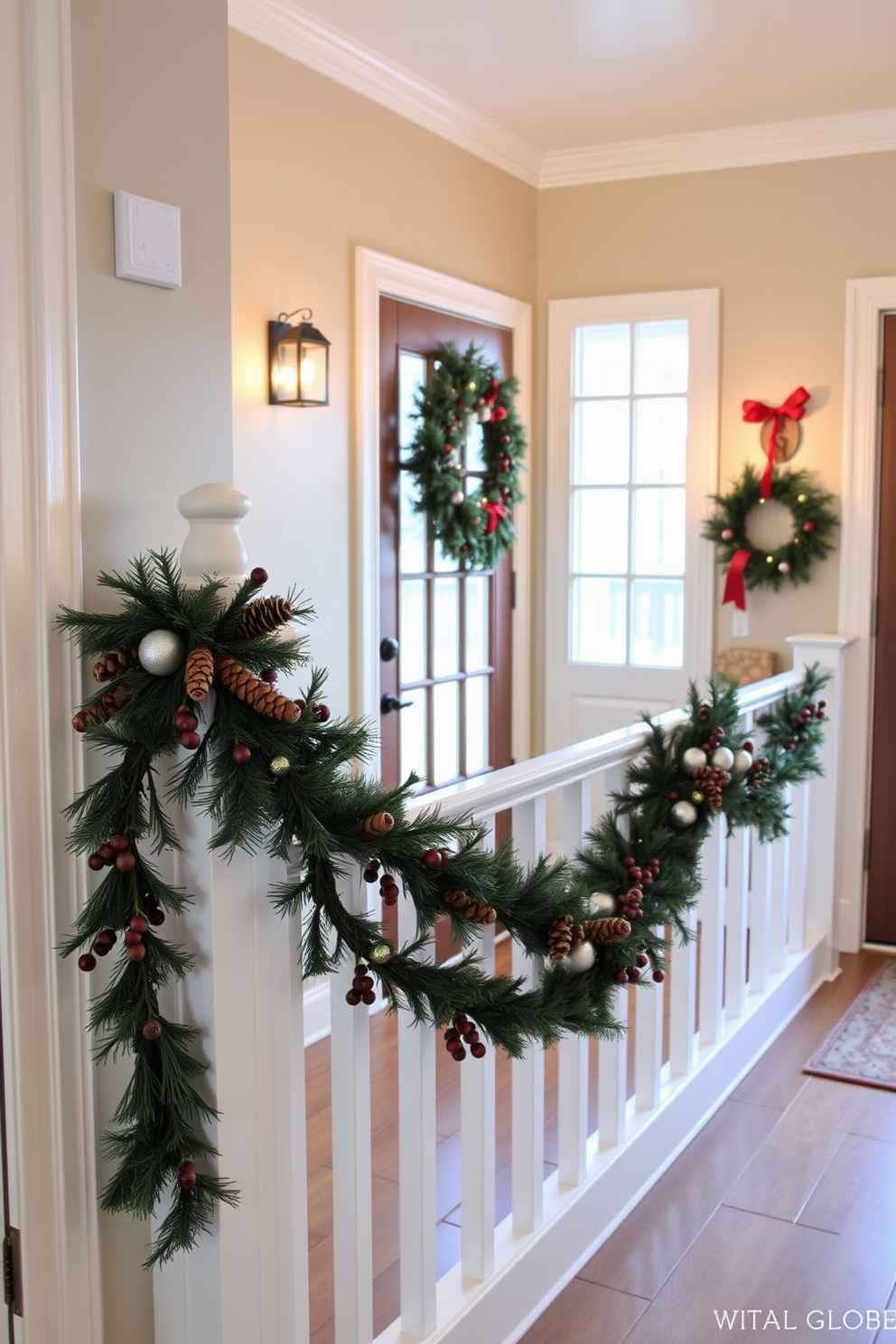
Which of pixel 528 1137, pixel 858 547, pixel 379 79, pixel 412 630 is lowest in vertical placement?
pixel 528 1137

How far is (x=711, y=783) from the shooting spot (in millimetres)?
2383

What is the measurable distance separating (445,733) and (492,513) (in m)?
0.74

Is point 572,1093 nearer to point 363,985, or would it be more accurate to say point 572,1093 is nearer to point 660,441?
point 363,985

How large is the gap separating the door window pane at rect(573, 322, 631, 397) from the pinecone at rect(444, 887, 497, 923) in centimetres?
322

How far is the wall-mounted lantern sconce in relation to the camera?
313 centimetres

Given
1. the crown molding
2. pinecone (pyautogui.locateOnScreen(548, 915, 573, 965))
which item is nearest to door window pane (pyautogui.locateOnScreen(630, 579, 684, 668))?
the crown molding

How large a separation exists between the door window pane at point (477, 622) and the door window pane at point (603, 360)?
837 mm

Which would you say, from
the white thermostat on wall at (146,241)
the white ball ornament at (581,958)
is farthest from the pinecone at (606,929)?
the white thermostat on wall at (146,241)

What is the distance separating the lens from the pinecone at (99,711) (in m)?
1.32

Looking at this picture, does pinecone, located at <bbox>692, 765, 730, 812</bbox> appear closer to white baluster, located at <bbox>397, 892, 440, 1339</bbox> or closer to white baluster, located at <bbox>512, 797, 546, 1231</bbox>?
white baluster, located at <bbox>512, 797, 546, 1231</bbox>

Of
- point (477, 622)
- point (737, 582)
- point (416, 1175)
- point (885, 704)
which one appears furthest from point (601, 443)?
point (416, 1175)

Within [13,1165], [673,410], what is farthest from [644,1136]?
[673,410]

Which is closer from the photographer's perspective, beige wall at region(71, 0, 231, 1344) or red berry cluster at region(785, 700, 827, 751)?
beige wall at region(71, 0, 231, 1344)

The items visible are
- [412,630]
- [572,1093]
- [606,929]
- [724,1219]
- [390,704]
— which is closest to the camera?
[606,929]
